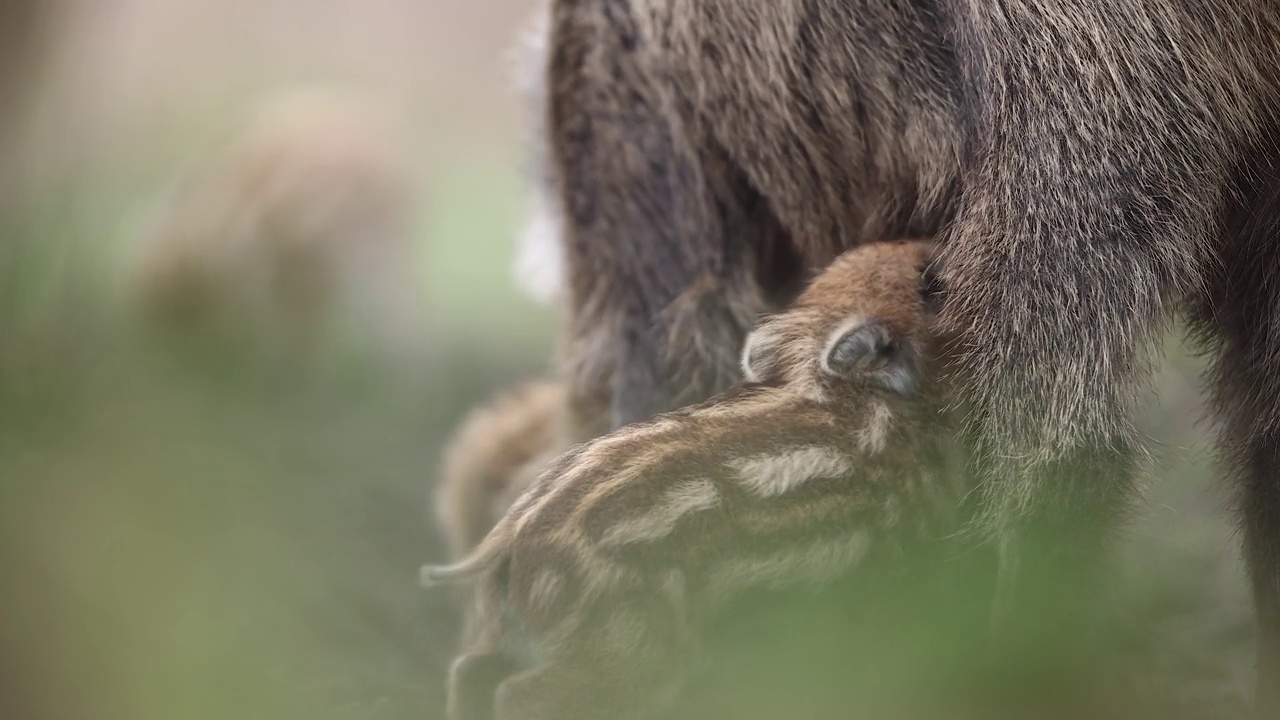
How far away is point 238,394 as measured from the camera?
82.1 inches

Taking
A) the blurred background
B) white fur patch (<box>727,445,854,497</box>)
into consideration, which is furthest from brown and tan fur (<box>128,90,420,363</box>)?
white fur patch (<box>727,445,854,497</box>)

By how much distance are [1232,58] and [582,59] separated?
2.84ft

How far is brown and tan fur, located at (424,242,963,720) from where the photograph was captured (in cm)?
112

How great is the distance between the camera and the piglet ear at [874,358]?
1255 mm

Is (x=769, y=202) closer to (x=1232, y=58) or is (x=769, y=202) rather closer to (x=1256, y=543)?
(x=1232, y=58)

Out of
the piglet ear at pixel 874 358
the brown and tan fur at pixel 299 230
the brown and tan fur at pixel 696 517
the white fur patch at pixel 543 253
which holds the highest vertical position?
the brown and tan fur at pixel 299 230

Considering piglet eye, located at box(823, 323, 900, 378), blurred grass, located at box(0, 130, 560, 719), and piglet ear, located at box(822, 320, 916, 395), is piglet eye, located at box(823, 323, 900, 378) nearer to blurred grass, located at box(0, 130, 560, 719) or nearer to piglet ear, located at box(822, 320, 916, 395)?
piglet ear, located at box(822, 320, 916, 395)

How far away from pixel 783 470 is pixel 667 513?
13cm

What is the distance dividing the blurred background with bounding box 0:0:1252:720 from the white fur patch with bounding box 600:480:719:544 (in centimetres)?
34

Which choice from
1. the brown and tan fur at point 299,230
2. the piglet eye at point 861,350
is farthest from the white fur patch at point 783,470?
the brown and tan fur at point 299,230

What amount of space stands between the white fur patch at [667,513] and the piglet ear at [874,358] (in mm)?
209

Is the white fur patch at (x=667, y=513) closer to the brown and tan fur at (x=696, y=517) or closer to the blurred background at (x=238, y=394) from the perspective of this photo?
the brown and tan fur at (x=696, y=517)

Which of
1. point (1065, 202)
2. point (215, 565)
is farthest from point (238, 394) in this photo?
point (1065, 202)

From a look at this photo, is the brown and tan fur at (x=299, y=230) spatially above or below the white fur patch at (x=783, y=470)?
above
